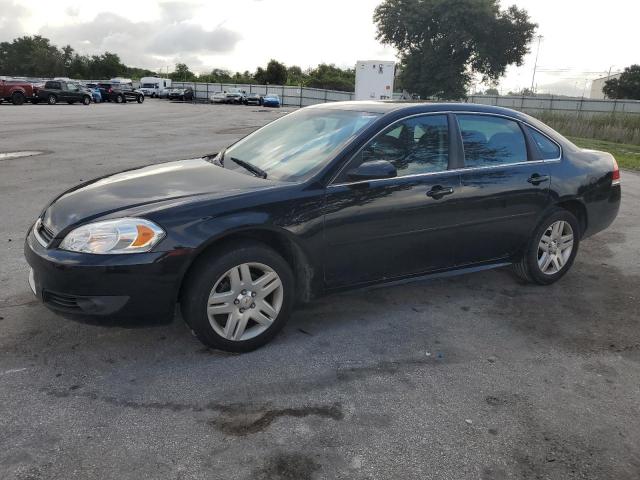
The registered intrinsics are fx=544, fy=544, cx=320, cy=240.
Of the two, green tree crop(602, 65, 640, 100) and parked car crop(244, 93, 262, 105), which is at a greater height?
green tree crop(602, 65, 640, 100)

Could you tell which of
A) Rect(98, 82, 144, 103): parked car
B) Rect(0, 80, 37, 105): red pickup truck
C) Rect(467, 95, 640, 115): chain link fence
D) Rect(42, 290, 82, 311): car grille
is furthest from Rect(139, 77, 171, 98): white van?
Rect(42, 290, 82, 311): car grille

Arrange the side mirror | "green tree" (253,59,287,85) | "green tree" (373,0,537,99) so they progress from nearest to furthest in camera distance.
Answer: the side mirror → "green tree" (373,0,537,99) → "green tree" (253,59,287,85)

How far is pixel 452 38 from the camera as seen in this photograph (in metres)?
50.8

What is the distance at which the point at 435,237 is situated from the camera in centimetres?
409

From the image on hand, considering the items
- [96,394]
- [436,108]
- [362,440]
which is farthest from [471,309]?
[96,394]

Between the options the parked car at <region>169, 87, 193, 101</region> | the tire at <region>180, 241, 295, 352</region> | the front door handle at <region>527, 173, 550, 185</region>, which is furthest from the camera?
the parked car at <region>169, 87, 193, 101</region>

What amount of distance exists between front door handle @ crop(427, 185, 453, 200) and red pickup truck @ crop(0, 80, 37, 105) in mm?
34473

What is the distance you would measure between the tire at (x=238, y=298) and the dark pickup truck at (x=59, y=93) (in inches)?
1411

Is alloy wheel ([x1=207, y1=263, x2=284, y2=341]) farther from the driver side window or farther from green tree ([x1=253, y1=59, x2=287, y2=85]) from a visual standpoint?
green tree ([x1=253, y1=59, x2=287, y2=85])

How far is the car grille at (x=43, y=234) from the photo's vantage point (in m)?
3.31

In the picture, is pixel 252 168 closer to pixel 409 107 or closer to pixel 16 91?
pixel 409 107

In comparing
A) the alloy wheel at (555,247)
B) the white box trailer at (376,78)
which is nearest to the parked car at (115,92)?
the white box trailer at (376,78)

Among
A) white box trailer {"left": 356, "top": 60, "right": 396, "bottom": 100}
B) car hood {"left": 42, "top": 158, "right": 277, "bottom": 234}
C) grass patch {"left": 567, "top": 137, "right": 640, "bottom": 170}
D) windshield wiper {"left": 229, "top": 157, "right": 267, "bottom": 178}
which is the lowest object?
grass patch {"left": 567, "top": 137, "right": 640, "bottom": 170}

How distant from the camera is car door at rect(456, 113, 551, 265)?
426 centimetres
